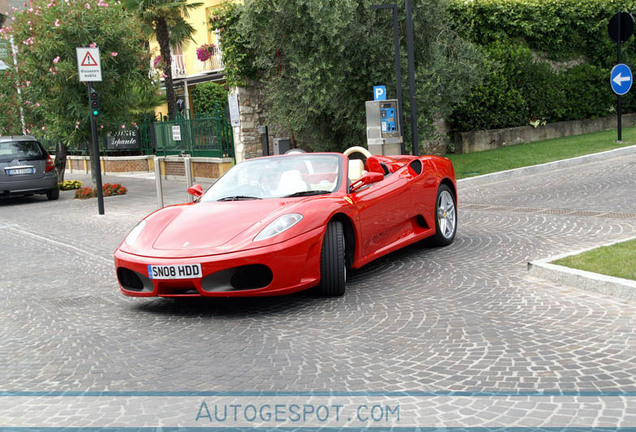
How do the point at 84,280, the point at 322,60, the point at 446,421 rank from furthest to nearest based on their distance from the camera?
1. the point at 322,60
2. the point at 84,280
3. the point at 446,421

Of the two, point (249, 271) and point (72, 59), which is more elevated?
point (72, 59)

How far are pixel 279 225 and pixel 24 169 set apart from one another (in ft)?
46.4

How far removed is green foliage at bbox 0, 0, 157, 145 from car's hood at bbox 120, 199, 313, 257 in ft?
40.8

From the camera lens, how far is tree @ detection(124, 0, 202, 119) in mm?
27078

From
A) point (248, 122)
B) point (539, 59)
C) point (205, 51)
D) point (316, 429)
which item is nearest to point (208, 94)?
point (205, 51)

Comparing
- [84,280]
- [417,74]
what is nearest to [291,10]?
[417,74]

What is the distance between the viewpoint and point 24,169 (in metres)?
18.3

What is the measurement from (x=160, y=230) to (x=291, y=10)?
462 inches

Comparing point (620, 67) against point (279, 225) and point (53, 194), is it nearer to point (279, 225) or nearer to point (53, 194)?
point (53, 194)

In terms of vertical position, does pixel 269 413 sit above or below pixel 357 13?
below

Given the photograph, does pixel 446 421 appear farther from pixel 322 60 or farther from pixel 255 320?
pixel 322 60

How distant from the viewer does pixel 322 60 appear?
55.7ft

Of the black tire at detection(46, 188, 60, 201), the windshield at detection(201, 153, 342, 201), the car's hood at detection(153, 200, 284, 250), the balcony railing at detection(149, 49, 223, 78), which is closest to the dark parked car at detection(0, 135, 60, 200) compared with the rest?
the black tire at detection(46, 188, 60, 201)

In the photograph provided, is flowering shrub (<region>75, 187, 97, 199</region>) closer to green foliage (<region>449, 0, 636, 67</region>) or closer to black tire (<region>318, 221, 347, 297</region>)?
green foliage (<region>449, 0, 636, 67</region>)
